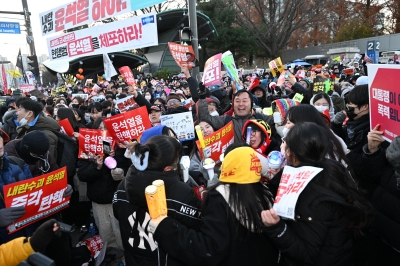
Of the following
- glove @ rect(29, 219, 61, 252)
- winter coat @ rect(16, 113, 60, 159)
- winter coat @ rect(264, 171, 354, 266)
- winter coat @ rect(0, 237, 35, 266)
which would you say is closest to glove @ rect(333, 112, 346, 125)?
winter coat @ rect(264, 171, 354, 266)

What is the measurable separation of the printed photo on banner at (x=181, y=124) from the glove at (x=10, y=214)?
196 centimetres

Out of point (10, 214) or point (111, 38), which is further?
point (111, 38)

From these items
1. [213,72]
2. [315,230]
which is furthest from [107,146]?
[213,72]

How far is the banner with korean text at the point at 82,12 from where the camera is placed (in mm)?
7875

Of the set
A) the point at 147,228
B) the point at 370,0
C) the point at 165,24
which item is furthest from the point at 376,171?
the point at 370,0

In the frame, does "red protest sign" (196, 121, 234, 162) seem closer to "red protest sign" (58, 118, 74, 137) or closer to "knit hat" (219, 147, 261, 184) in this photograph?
"knit hat" (219, 147, 261, 184)

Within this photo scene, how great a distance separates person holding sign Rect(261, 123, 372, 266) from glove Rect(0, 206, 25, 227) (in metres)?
1.98

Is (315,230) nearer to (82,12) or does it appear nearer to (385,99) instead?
(385,99)

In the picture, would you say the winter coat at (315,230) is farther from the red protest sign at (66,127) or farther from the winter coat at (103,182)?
the red protest sign at (66,127)

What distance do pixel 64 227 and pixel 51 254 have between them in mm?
1093

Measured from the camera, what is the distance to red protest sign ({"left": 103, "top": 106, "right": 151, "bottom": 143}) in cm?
348

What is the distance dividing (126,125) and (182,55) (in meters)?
3.35

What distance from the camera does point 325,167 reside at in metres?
1.81

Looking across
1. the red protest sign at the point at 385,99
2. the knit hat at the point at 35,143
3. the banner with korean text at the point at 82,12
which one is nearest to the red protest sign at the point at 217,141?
the red protest sign at the point at 385,99
